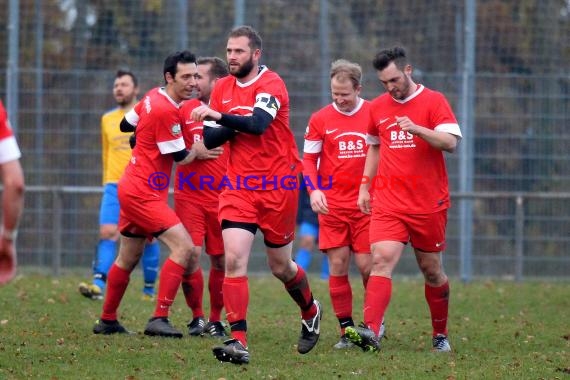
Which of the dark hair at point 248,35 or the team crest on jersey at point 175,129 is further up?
the dark hair at point 248,35

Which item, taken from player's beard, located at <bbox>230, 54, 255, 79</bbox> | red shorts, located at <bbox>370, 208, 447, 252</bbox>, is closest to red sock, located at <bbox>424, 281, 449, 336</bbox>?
red shorts, located at <bbox>370, 208, 447, 252</bbox>

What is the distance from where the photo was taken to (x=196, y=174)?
9.86 m

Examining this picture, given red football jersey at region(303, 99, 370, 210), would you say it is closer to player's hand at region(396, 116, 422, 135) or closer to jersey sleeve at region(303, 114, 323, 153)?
jersey sleeve at region(303, 114, 323, 153)

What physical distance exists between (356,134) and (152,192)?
1695 mm

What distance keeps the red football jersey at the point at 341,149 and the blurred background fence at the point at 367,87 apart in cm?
651

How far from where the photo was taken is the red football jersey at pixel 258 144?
27.2 feet

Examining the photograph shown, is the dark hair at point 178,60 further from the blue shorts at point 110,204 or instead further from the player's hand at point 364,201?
the blue shorts at point 110,204

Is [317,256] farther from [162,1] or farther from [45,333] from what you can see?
[45,333]

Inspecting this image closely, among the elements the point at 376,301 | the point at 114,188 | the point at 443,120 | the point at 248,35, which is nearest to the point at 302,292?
the point at 376,301

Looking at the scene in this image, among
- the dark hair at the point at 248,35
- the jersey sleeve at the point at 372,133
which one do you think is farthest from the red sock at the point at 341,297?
the dark hair at the point at 248,35

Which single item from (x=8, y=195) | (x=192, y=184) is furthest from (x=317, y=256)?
(x=8, y=195)

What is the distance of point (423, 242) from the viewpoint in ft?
28.9

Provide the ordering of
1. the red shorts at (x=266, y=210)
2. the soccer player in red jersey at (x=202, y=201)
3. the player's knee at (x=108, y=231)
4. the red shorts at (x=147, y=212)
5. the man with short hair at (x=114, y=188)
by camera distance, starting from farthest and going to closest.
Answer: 1. the player's knee at (x=108, y=231)
2. the man with short hair at (x=114, y=188)
3. the soccer player in red jersey at (x=202, y=201)
4. the red shorts at (x=147, y=212)
5. the red shorts at (x=266, y=210)

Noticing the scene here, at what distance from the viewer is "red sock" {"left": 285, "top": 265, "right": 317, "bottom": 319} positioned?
8719 millimetres
